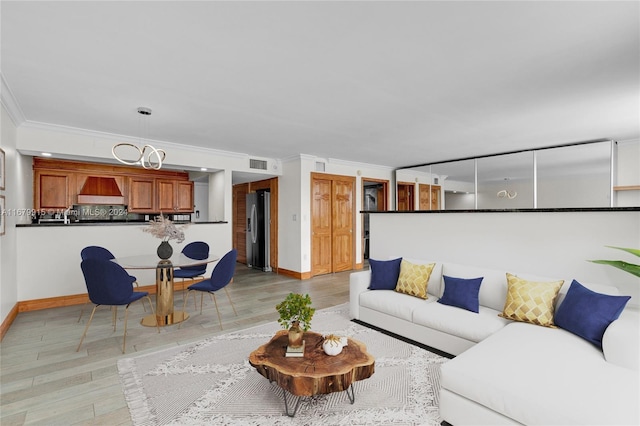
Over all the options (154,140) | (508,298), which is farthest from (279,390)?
(154,140)

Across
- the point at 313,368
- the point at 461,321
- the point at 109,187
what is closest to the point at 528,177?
the point at 461,321

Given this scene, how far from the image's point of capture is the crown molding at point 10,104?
2.91 meters

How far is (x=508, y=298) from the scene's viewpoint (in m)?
2.74

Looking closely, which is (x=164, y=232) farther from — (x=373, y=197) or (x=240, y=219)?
(x=373, y=197)

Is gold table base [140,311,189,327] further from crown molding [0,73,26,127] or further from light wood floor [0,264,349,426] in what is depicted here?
crown molding [0,73,26,127]

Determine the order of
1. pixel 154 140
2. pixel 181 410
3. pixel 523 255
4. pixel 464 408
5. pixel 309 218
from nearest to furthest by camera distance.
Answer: pixel 464 408
pixel 181 410
pixel 523 255
pixel 154 140
pixel 309 218

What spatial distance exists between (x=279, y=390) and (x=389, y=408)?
78 centimetres

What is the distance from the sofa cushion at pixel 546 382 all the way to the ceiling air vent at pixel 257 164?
5233mm

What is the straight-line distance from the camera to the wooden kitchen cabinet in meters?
6.59

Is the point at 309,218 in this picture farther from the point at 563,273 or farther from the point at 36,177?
the point at 36,177

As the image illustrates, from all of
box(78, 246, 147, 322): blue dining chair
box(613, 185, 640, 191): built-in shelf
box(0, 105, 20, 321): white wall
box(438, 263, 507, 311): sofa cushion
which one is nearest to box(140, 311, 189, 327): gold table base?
box(78, 246, 147, 322): blue dining chair

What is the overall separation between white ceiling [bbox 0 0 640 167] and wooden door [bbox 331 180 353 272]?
2647mm

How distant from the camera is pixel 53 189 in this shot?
19.0 feet

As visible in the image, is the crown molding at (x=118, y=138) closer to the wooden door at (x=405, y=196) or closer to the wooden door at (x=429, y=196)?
the wooden door at (x=405, y=196)
